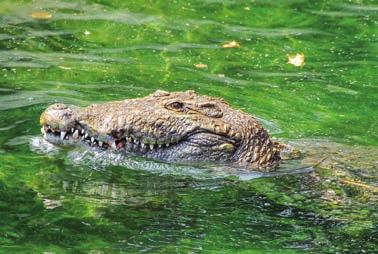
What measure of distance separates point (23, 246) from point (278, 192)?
2.67m

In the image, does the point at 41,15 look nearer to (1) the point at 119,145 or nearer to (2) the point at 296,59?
(2) the point at 296,59

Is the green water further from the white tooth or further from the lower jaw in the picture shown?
the white tooth

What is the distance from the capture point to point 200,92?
1134cm

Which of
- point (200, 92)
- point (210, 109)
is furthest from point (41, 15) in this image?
point (210, 109)

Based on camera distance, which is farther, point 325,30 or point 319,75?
point 325,30

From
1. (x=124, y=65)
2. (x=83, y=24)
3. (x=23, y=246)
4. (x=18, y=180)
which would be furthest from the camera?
(x=83, y=24)

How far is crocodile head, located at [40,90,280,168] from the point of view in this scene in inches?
331

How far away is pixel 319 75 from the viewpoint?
41.2 feet

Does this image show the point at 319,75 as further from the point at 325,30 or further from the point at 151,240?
the point at 151,240

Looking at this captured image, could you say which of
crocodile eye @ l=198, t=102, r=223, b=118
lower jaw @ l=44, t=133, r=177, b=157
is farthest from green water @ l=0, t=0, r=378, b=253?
crocodile eye @ l=198, t=102, r=223, b=118

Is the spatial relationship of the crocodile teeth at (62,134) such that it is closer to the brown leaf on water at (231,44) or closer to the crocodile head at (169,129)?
the crocodile head at (169,129)

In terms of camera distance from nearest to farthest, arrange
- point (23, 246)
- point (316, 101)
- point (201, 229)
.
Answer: point (23, 246) → point (201, 229) → point (316, 101)

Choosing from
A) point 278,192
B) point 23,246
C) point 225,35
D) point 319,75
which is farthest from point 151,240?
point 225,35

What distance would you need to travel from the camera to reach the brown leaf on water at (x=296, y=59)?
1303 centimetres
